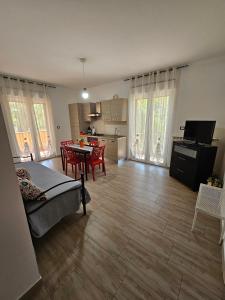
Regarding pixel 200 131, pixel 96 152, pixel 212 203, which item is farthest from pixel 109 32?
pixel 212 203

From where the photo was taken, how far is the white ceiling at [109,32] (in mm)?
1516

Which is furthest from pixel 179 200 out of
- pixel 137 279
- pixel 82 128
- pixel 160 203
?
pixel 82 128

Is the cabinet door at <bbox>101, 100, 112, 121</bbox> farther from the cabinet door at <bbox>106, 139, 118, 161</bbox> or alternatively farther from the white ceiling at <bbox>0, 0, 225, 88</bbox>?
the white ceiling at <bbox>0, 0, 225, 88</bbox>

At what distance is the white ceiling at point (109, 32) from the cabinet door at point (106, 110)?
1.71 meters

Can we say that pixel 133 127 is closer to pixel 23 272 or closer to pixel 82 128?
pixel 82 128

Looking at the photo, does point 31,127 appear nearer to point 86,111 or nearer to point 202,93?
point 86,111

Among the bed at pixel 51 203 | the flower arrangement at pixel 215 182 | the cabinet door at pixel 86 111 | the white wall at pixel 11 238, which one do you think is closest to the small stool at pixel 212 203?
the flower arrangement at pixel 215 182

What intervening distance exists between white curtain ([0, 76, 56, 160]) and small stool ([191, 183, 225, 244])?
494 centimetres

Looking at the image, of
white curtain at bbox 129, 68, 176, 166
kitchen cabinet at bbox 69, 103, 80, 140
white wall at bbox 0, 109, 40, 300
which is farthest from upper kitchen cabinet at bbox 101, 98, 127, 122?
white wall at bbox 0, 109, 40, 300

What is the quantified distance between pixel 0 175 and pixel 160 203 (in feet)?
7.91

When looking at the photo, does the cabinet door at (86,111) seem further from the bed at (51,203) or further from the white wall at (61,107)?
the bed at (51,203)

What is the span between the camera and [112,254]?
154cm

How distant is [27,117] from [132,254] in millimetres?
4743

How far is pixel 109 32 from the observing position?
6.48 ft
